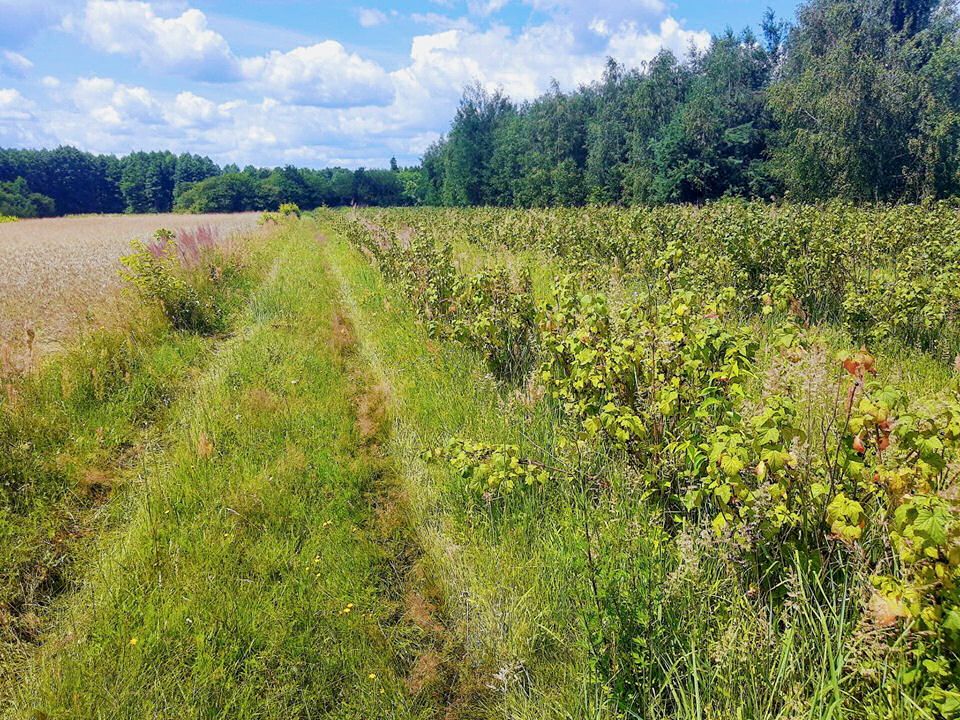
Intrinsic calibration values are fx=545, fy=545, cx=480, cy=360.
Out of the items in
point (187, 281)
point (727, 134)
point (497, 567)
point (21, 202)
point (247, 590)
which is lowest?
point (247, 590)

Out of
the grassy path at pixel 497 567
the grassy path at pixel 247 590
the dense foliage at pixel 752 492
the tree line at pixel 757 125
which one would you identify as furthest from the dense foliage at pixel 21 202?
the dense foliage at pixel 752 492

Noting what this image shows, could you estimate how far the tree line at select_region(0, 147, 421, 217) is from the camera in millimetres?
94375

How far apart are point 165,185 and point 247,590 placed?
136926 mm

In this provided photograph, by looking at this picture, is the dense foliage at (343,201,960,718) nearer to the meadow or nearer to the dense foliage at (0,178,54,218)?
the meadow

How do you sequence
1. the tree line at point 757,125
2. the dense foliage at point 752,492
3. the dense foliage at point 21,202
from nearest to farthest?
the dense foliage at point 752,492 → the tree line at point 757,125 → the dense foliage at point 21,202

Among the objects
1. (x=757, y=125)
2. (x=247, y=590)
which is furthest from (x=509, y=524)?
(x=757, y=125)

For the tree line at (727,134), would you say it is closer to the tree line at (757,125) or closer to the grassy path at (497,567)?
the tree line at (757,125)

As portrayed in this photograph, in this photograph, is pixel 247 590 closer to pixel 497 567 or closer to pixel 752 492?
pixel 497 567

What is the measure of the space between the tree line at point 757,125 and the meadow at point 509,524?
2840 cm

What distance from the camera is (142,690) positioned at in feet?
8.80

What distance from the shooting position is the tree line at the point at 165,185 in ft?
310

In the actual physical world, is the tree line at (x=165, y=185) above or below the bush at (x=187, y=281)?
above

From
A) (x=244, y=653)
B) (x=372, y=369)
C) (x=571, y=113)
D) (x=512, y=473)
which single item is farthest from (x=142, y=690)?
(x=571, y=113)

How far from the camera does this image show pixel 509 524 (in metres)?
3.69
